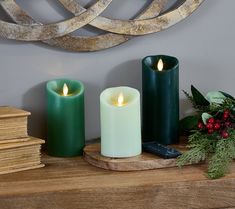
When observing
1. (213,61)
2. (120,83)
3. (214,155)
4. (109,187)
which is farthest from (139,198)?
(213,61)

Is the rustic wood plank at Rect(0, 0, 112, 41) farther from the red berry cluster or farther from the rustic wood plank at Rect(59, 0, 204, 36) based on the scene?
the red berry cluster

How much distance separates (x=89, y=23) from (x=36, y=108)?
0.66 feet

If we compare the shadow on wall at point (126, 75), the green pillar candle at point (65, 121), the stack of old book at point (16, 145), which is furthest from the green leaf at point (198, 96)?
the stack of old book at point (16, 145)

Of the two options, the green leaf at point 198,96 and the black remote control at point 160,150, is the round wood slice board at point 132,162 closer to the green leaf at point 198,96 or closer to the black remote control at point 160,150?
the black remote control at point 160,150

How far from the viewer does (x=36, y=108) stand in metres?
1.21

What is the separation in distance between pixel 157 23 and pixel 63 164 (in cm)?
36

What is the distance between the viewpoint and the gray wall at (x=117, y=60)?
118 centimetres

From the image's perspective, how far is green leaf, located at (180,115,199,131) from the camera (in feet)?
3.98

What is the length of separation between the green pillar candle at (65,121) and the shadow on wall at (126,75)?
96 millimetres

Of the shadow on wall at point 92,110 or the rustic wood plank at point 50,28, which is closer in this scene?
the rustic wood plank at point 50,28

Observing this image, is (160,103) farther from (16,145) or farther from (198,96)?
(16,145)

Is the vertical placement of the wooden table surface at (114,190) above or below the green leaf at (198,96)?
below

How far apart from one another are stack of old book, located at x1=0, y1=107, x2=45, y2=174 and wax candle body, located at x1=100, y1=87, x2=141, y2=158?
0.41ft

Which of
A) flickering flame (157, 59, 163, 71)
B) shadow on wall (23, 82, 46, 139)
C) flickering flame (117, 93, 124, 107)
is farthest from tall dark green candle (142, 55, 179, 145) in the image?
shadow on wall (23, 82, 46, 139)
